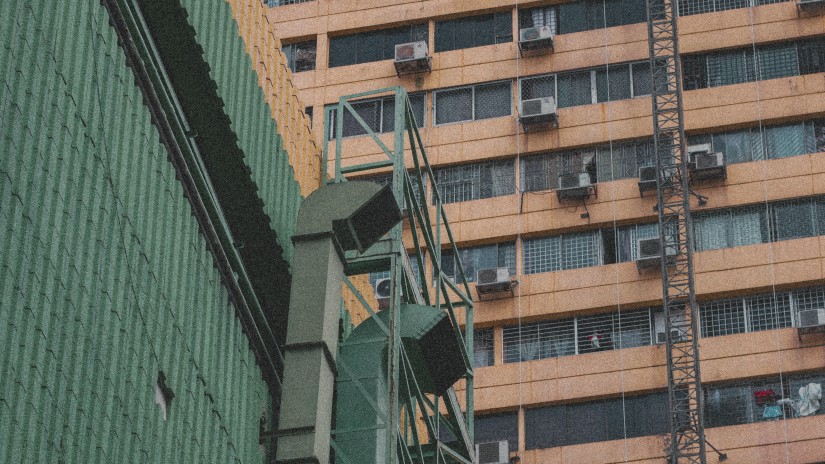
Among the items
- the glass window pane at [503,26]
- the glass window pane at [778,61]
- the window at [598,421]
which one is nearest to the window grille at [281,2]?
the glass window pane at [503,26]

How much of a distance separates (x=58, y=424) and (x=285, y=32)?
38.1m

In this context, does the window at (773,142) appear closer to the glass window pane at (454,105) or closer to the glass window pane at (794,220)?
the glass window pane at (794,220)

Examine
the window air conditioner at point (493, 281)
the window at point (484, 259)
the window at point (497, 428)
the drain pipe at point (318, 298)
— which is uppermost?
the window at point (484, 259)

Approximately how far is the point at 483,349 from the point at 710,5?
12354 millimetres

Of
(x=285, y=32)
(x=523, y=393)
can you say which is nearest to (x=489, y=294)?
(x=523, y=393)

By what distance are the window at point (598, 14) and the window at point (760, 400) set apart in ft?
38.7

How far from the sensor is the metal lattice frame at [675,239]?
4494 centimetres

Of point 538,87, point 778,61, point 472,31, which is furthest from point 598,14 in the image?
point 778,61

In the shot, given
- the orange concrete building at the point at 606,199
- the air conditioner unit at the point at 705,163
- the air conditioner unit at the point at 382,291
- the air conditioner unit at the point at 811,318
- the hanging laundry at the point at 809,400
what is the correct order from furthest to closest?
1. the air conditioner unit at the point at 705,163
2. the air conditioner unit at the point at 382,291
3. the orange concrete building at the point at 606,199
4. the air conditioner unit at the point at 811,318
5. the hanging laundry at the point at 809,400

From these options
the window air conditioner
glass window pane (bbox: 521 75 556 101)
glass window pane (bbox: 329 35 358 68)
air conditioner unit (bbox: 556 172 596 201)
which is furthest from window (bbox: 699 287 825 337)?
glass window pane (bbox: 329 35 358 68)

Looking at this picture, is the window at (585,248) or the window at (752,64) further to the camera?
the window at (752,64)

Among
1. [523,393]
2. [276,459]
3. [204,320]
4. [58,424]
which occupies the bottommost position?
[58,424]

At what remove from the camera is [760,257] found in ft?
156

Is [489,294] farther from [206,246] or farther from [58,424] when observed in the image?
[58,424]
